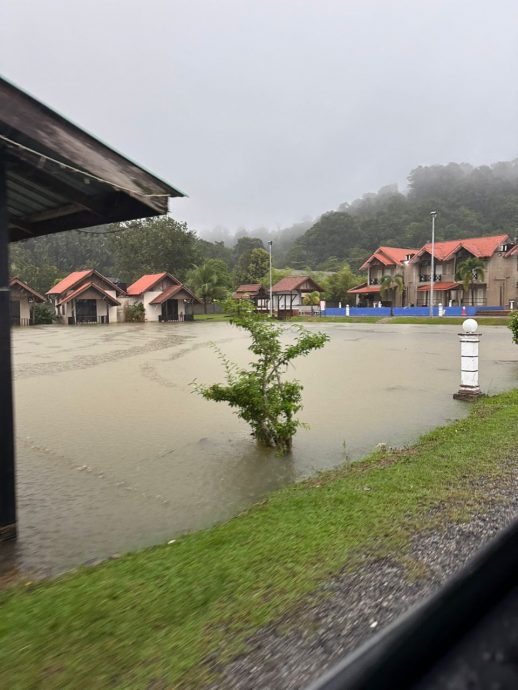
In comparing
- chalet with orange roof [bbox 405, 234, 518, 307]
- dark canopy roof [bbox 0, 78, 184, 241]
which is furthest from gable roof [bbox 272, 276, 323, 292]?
dark canopy roof [bbox 0, 78, 184, 241]

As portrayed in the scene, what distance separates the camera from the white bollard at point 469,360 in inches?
325

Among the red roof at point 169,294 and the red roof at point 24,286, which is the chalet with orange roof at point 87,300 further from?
the red roof at point 169,294

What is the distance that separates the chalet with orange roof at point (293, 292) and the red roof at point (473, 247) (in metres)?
11.5

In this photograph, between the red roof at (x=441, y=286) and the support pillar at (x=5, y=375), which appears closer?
the support pillar at (x=5, y=375)

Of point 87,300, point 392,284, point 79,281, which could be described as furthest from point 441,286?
point 79,281

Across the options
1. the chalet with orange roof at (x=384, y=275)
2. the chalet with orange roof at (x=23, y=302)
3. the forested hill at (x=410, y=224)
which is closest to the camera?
the chalet with orange roof at (x=23, y=302)

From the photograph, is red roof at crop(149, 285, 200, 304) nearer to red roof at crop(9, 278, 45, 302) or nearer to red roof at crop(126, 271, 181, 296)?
red roof at crop(126, 271, 181, 296)

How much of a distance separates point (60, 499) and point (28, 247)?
3173 inches

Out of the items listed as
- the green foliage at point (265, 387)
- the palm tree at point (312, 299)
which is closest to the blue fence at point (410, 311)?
the palm tree at point (312, 299)

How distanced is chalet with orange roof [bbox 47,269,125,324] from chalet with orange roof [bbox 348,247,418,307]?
2532 cm

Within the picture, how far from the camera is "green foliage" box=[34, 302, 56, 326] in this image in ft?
140

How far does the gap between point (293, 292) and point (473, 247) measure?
1794 centimetres

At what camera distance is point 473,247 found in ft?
153

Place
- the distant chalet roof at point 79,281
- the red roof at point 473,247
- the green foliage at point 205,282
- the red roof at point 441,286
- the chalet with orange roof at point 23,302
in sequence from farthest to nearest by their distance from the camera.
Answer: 1. the green foliage at point 205,282
2. the red roof at point 441,286
3. the red roof at point 473,247
4. the distant chalet roof at point 79,281
5. the chalet with orange roof at point 23,302
